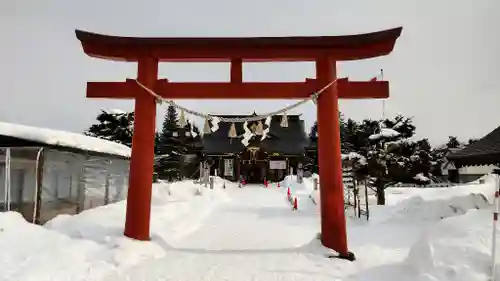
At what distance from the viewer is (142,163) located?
7586 mm

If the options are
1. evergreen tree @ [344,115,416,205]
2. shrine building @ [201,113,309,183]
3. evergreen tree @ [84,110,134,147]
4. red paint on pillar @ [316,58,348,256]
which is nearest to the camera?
red paint on pillar @ [316,58,348,256]

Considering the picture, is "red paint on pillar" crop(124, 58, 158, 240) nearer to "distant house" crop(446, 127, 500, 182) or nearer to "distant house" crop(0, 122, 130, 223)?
"distant house" crop(0, 122, 130, 223)

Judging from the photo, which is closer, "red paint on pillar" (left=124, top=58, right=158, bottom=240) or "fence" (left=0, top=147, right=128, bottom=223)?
"red paint on pillar" (left=124, top=58, right=158, bottom=240)

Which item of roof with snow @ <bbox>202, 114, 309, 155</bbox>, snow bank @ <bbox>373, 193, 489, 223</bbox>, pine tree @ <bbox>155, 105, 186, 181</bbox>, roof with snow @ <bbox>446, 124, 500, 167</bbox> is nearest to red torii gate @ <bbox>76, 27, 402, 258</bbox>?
roof with snow @ <bbox>446, 124, 500, 167</bbox>

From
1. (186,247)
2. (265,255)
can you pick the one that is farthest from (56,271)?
(265,255)

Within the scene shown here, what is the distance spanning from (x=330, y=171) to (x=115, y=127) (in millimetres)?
27258

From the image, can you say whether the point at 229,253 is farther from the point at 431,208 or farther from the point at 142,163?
the point at 431,208

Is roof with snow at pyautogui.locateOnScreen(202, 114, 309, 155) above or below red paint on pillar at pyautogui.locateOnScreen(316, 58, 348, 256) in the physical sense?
above

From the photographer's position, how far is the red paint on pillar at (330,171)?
7277 millimetres

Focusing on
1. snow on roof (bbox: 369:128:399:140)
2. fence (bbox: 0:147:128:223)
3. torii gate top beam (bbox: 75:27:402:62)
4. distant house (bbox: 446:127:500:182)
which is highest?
torii gate top beam (bbox: 75:27:402:62)

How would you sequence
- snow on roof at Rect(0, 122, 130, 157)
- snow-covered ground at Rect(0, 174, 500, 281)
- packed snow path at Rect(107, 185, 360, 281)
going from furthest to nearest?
snow on roof at Rect(0, 122, 130, 157) → packed snow path at Rect(107, 185, 360, 281) → snow-covered ground at Rect(0, 174, 500, 281)

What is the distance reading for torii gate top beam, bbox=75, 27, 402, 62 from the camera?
25.0 feet

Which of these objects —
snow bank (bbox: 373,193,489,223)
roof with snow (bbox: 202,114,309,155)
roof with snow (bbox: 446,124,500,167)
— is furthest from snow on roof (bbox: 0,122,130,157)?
roof with snow (bbox: 202,114,309,155)

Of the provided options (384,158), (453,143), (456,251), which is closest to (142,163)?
(456,251)
